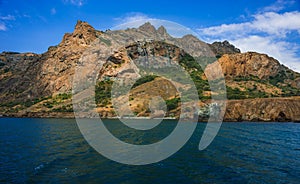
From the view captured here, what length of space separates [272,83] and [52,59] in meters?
165

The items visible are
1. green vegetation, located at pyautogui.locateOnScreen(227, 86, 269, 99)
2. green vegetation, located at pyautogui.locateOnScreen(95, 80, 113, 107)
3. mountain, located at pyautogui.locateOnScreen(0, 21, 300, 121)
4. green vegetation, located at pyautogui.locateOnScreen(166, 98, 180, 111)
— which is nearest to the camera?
green vegetation, located at pyautogui.locateOnScreen(166, 98, 180, 111)

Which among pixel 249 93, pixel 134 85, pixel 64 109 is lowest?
pixel 64 109

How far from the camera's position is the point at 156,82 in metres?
143

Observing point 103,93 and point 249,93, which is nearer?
point 249,93

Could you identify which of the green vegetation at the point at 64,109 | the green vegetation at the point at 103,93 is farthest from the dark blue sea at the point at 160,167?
the green vegetation at the point at 103,93

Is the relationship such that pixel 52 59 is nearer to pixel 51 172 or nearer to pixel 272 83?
pixel 272 83

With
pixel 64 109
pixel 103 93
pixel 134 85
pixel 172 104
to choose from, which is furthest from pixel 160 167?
pixel 134 85

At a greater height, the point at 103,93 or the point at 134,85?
the point at 134,85

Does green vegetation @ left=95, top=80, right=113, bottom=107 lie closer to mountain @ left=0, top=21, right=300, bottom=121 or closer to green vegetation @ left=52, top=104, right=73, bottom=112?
mountain @ left=0, top=21, right=300, bottom=121

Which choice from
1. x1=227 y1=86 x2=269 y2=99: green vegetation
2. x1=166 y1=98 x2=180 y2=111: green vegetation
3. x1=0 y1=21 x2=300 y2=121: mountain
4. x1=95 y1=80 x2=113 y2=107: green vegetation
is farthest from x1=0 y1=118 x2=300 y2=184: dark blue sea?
x1=95 y1=80 x2=113 y2=107: green vegetation

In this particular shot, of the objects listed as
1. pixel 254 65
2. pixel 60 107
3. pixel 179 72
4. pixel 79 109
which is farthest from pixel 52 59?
pixel 254 65

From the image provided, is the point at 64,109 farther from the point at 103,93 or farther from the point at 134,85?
the point at 134,85

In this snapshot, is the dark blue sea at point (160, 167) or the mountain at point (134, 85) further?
the mountain at point (134, 85)

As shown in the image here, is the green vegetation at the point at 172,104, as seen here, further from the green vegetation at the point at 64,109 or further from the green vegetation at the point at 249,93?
the green vegetation at the point at 64,109
